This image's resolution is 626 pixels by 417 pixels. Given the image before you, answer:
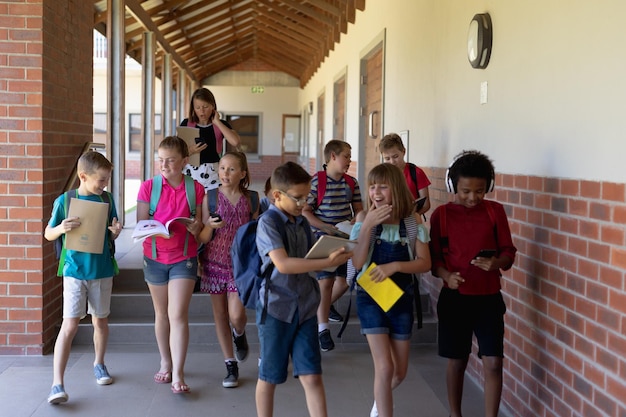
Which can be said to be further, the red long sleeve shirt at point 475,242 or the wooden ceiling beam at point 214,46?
the wooden ceiling beam at point 214,46

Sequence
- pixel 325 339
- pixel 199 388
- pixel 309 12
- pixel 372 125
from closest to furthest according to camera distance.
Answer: pixel 199 388
pixel 325 339
pixel 372 125
pixel 309 12

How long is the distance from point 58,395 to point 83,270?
0.70 m

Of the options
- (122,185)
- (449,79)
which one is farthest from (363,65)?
(449,79)

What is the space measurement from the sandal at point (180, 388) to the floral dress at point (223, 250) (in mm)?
564

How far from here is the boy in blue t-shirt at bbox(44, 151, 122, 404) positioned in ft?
14.0

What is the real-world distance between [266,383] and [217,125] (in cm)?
254

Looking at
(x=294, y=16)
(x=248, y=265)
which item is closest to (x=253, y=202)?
(x=248, y=265)

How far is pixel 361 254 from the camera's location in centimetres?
354

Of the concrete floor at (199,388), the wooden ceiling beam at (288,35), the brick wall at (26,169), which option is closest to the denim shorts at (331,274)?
the concrete floor at (199,388)

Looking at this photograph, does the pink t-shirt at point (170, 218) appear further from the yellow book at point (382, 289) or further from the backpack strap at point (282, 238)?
the yellow book at point (382, 289)

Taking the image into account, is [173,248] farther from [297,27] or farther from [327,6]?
[297,27]

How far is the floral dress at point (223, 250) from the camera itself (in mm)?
4488

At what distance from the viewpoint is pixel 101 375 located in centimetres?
469

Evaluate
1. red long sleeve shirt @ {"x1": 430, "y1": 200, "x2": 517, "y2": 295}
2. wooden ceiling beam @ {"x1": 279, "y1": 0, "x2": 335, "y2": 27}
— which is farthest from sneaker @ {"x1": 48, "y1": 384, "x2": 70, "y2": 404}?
wooden ceiling beam @ {"x1": 279, "y1": 0, "x2": 335, "y2": 27}
